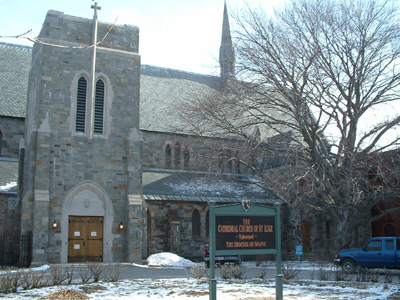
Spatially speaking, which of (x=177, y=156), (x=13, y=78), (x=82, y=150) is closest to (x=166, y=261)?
(x=82, y=150)

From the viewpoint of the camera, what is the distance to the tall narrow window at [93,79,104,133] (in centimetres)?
2467

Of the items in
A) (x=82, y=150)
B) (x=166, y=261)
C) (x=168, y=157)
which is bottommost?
(x=166, y=261)

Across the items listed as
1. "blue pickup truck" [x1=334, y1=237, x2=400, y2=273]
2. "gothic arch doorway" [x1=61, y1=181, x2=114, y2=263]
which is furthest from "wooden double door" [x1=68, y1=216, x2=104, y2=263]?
"blue pickup truck" [x1=334, y1=237, x2=400, y2=273]

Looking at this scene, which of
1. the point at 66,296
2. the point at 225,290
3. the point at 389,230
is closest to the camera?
the point at 66,296

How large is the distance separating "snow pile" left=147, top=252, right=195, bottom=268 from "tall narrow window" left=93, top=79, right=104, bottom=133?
6.85 m

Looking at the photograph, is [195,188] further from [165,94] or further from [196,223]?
[165,94]

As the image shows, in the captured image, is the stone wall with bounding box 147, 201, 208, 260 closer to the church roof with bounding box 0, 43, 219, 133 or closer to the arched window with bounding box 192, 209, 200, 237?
the arched window with bounding box 192, 209, 200, 237

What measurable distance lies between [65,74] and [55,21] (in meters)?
2.62

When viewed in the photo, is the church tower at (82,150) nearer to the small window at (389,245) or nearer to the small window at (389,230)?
the small window at (389,245)

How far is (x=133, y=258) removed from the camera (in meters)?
23.5

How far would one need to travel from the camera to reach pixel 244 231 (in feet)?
34.2

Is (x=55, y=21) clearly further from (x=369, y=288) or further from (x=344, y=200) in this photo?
(x=369, y=288)

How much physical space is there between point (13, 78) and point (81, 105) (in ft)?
31.9

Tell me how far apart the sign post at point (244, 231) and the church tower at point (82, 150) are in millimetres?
13932
